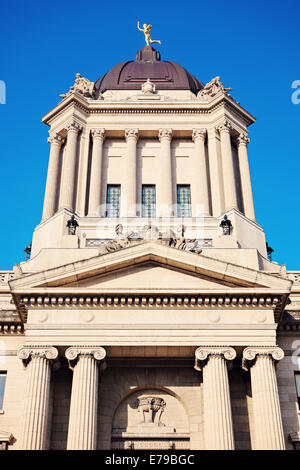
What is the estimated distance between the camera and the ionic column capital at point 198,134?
35.1m

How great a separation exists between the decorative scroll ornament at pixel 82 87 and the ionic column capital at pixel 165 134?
4.71 meters

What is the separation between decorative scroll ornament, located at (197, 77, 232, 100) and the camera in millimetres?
36369

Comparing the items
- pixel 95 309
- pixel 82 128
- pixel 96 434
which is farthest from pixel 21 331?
pixel 82 128

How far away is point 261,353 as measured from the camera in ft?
72.7

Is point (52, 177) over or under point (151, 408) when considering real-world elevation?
over

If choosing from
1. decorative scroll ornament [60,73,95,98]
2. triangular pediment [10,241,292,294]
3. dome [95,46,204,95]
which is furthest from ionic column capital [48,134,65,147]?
triangular pediment [10,241,292,294]

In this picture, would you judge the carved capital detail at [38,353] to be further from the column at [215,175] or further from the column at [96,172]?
the column at [215,175]

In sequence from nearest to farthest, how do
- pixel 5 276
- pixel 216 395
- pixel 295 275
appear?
1. pixel 216 395
2. pixel 5 276
3. pixel 295 275

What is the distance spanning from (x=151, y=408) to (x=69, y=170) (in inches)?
564

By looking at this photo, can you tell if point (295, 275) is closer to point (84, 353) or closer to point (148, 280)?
point (148, 280)

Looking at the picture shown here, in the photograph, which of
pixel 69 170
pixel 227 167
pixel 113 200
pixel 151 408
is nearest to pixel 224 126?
pixel 227 167

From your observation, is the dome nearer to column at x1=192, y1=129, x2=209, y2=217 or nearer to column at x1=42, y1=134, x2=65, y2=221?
column at x1=192, y1=129, x2=209, y2=217

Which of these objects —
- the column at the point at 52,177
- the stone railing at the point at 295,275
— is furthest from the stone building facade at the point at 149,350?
the column at the point at 52,177
